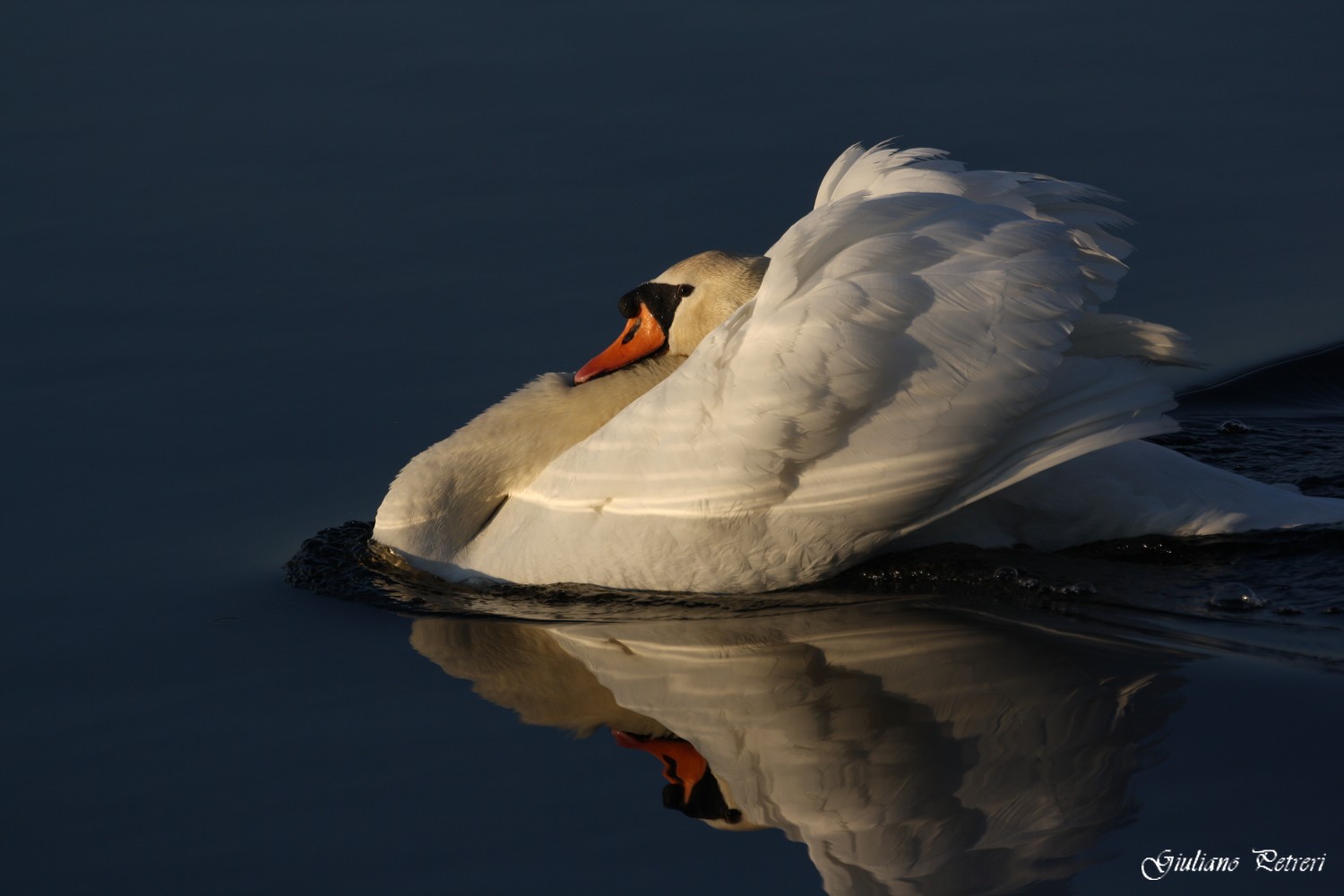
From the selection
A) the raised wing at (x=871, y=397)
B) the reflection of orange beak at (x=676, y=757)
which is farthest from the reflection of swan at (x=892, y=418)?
the reflection of orange beak at (x=676, y=757)

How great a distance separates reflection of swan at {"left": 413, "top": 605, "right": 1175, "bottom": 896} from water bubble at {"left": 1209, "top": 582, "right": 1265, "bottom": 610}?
1.69 ft

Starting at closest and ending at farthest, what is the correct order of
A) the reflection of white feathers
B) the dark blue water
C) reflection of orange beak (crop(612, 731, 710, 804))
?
the reflection of white feathers
the dark blue water
reflection of orange beak (crop(612, 731, 710, 804))

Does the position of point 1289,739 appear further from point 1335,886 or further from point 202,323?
point 202,323

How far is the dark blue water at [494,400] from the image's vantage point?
5.00 m

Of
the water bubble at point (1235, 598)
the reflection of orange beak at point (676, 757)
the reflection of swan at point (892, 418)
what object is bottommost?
the reflection of orange beak at point (676, 757)

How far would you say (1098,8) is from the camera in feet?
39.1

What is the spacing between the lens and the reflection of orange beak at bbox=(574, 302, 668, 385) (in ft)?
23.5

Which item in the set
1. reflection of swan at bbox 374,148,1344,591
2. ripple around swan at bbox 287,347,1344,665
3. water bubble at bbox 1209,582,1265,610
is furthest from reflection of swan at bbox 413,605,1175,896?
water bubble at bbox 1209,582,1265,610

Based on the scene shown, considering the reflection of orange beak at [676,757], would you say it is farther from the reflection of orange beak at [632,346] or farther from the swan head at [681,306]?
the reflection of orange beak at [632,346]

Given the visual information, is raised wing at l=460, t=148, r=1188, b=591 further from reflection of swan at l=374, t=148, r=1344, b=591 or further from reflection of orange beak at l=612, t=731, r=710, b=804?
reflection of orange beak at l=612, t=731, r=710, b=804

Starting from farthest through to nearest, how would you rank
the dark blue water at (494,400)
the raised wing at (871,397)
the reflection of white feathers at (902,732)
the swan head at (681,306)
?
the swan head at (681,306) < the raised wing at (871,397) < the dark blue water at (494,400) < the reflection of white feathers at (902,732)

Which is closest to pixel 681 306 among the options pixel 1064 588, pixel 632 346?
pixel 632 346

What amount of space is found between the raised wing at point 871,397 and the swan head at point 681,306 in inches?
31.5

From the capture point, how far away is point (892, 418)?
5.90 m
